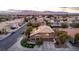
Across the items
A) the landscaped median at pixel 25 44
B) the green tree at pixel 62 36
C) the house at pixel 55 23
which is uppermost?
the house at pixel 55 23

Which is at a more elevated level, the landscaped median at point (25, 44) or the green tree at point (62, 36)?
the green tree at point (62, 36)

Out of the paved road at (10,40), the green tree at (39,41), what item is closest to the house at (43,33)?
the green tree at (39,41)

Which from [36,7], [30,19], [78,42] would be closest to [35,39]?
[30,19]

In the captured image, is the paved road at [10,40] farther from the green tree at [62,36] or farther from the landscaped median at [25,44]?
the green tree at [62,36]
